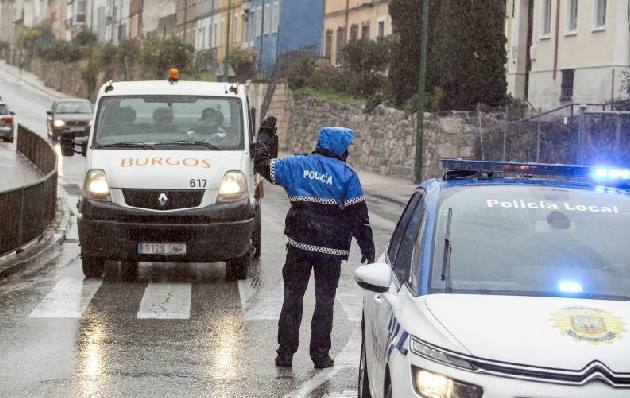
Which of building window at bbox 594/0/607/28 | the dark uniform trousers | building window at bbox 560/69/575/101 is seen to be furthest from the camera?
building window at bbox 560/69/575/101

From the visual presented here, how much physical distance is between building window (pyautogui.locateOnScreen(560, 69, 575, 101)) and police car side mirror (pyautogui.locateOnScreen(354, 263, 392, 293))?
35510mm

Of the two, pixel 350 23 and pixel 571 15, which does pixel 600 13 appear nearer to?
pixel 571 15

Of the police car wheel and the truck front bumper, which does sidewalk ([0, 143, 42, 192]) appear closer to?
the truck front bumper

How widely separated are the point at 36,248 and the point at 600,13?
25.1m

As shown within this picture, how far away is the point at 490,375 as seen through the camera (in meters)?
5.89

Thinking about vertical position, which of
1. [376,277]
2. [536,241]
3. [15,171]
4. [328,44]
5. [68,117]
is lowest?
[15,171]

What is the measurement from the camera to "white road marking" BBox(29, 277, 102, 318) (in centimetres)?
1314

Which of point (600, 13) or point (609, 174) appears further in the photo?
point (600, 13)

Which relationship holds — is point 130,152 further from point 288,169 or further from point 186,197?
point 288,169

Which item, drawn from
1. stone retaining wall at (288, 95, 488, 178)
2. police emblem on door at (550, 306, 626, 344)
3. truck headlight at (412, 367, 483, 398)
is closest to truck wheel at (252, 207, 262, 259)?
police emblem on door at (550, 306, 626, 344)

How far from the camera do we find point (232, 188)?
51.6 feet

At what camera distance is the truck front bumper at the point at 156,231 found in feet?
50.6

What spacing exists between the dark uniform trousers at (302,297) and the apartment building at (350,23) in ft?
140

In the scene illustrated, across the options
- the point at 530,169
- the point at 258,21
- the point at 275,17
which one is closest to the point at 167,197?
the point at 530,169
